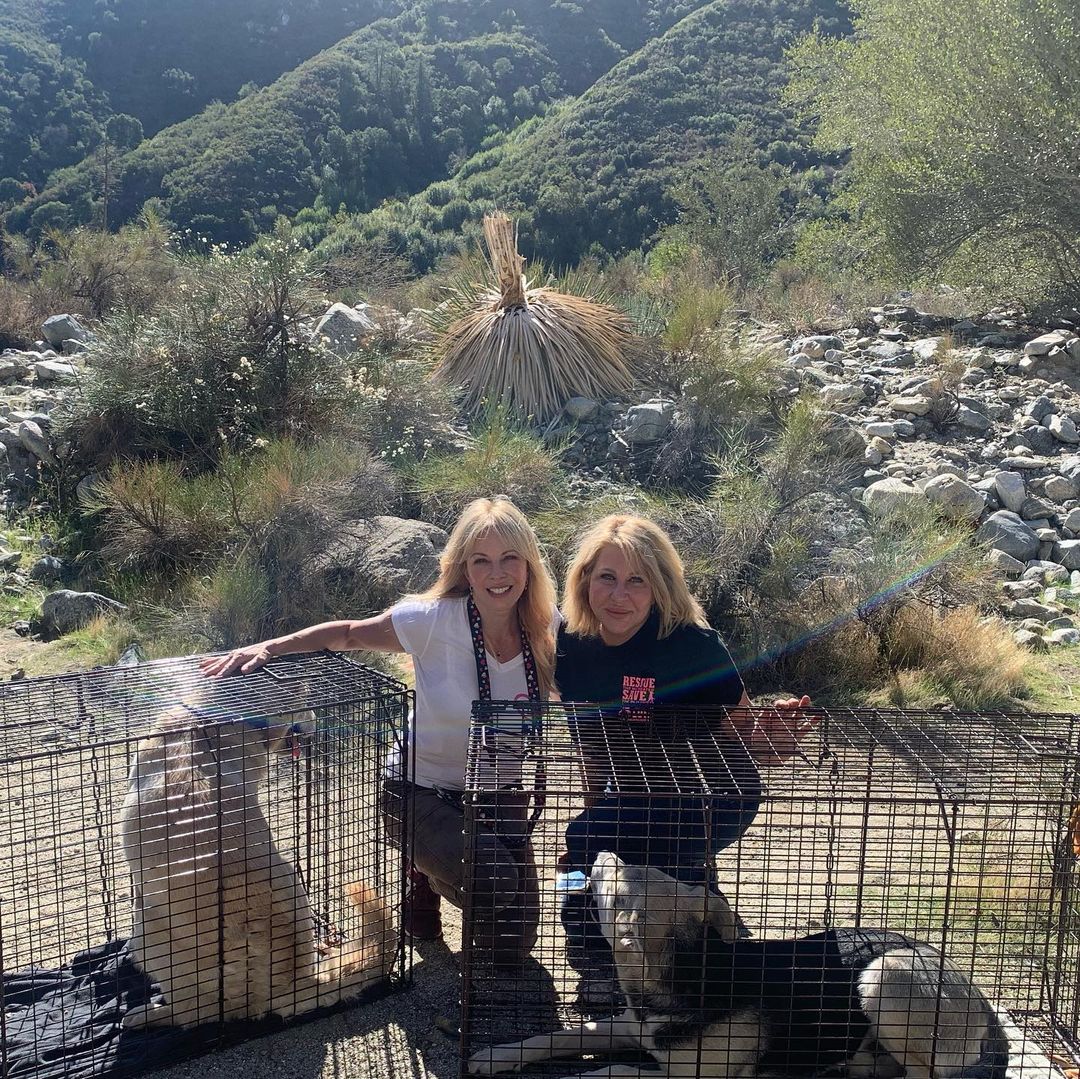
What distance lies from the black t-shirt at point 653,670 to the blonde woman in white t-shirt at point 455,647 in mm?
117

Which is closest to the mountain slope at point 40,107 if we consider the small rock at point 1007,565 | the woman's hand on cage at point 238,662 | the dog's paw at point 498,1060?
the small rock at point 1007,565

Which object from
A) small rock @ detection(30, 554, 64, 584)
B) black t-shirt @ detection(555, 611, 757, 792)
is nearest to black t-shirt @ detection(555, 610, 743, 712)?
black t-shirt @ detection(555, 611, 757, 792)

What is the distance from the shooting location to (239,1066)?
9.41 ft

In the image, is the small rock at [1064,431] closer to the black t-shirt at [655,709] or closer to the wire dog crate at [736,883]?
the wire dog crate at [736,883]

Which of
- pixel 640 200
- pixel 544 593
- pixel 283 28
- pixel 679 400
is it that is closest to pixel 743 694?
pixel 544 593

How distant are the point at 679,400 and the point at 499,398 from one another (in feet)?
5.08

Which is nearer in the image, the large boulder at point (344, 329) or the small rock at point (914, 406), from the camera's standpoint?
the small rock at point (914, 406)

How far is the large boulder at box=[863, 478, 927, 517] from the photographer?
7207 millimetres

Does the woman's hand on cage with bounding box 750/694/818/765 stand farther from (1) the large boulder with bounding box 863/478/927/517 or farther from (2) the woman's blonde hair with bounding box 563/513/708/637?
(1) the large boulder with bounding box 863/478/927/517

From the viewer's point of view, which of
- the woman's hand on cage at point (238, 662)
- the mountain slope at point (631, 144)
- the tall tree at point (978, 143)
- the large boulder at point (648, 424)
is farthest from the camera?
the mountain slope at point (631, 144)

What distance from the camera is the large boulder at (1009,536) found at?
7.45 metres

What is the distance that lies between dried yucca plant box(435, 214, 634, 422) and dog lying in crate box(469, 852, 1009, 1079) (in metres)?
6.73

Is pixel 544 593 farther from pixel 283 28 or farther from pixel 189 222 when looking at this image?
pixel 283 28

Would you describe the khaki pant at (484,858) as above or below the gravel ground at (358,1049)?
→ above
